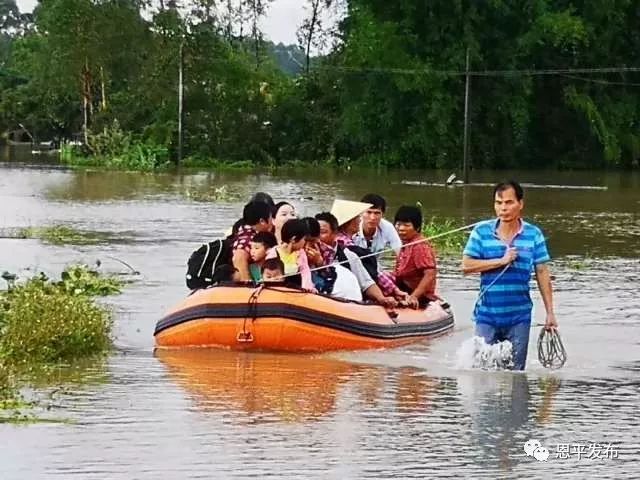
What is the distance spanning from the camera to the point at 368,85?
188 ft

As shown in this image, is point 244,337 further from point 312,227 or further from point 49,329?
point 49,329

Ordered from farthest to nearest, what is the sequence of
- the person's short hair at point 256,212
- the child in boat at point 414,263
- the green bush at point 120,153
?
the green bush at point 120,153
the child in boat at point 414,263
the person's short hair at point 256,212

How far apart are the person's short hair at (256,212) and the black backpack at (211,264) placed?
254 mm

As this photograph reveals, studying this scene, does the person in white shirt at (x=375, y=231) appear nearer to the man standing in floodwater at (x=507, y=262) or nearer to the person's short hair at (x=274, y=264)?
the person's short hair at (x=274, y=264)

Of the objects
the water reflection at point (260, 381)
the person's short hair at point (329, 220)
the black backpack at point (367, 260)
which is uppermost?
the person's short hair at point (329, 220)

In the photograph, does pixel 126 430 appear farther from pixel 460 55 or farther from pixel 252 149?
pixel 252 149

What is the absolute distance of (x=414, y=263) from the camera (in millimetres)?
13133

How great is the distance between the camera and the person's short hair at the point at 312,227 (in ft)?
39.5

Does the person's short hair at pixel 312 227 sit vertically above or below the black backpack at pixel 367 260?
above

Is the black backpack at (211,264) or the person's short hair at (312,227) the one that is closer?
the person's short hair at (312,227)

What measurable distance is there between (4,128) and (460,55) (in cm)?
4381

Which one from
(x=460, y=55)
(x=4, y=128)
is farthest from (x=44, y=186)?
(x=4, y=128)

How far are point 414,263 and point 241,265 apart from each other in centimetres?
178

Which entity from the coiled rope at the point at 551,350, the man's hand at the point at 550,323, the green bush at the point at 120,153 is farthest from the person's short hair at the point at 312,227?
the green bush at the point at 120,153
